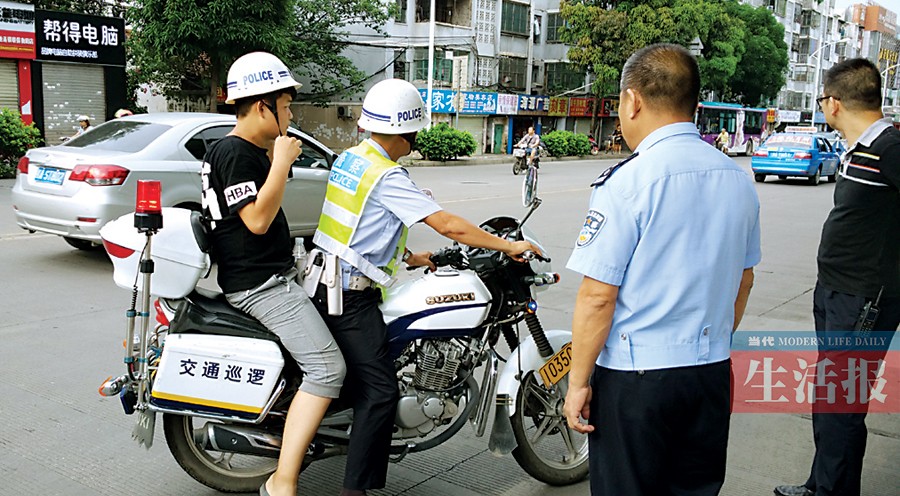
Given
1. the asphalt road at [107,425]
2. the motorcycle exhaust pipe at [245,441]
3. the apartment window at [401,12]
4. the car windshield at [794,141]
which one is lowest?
the asphalt road at [107,425]

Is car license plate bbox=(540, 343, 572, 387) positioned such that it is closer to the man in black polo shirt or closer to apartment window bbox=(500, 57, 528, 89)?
the man in black polo shirt

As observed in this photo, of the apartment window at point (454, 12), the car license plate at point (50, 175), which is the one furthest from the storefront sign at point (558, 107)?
the car license plate at point (50, 175)

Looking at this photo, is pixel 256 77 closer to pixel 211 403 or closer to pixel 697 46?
pixel 211 403

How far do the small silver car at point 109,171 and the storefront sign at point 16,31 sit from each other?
12343 mm

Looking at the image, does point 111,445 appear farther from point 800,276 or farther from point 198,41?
point 198,41

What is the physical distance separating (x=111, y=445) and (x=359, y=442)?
5.37 feet

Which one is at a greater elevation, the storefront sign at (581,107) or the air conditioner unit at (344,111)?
the storefront sign at (581,107)

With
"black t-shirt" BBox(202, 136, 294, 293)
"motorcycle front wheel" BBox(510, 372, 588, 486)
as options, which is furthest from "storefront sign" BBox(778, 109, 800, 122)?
"black t-shirt" BBox(202, 136, 294, 293)

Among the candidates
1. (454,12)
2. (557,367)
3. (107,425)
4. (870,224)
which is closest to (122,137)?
(107,425)

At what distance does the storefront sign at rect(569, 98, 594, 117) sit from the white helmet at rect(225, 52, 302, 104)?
4152cm

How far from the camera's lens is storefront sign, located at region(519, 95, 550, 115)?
39875 millimetres

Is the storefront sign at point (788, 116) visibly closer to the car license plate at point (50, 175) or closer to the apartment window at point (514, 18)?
the apartment window at point (514, 18)

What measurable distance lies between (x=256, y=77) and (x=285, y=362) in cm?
107

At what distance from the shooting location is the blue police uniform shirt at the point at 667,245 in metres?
2.17
